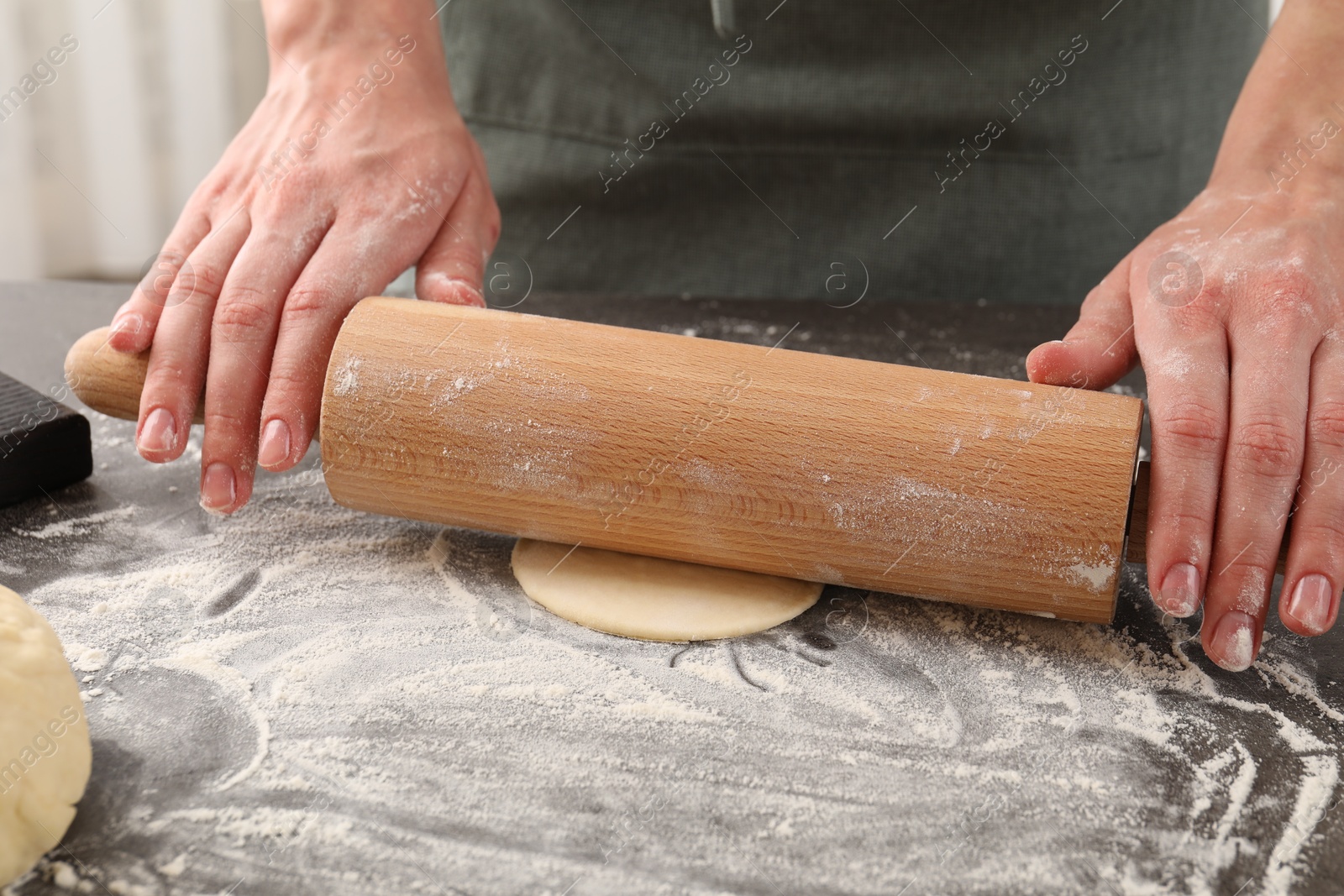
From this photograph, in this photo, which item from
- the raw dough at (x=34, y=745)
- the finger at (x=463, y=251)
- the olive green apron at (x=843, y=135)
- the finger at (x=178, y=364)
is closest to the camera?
the raw dough at (x=34, y=745)

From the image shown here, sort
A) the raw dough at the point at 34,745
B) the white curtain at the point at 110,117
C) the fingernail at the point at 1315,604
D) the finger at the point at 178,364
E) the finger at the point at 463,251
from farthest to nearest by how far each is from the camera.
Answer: the white curtain at the point at 110,117 → the finger at the point at 463,251 → the finger at the point at 178,364 → the fingernail at the point at 1315,604 → the raw dough at the point at 34,745

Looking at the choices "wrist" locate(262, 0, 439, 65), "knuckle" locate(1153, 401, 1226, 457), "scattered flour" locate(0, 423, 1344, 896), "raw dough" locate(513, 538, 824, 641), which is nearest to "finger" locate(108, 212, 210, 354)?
"scattered flour" locate(0, 423, 1344, 896)

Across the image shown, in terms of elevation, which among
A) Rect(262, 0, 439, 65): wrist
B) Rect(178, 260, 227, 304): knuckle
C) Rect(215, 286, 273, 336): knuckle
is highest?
Rect(262, 0, 439, 65): wrist

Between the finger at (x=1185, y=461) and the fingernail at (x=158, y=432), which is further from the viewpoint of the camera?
the fingernail at (x=158, y=432)

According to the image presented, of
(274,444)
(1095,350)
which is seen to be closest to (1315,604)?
(1095,350)

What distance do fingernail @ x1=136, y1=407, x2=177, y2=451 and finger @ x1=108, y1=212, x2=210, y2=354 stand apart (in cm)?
10

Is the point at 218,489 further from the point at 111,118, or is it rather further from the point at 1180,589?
the point at 111,118

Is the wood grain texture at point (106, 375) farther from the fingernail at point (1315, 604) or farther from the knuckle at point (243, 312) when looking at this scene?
the fingernail at point (1315, 604)

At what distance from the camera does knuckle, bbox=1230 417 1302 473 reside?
103 cm

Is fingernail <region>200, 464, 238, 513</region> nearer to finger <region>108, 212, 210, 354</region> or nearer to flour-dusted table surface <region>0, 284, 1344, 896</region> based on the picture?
flour-dusted table surface <region>0, 284, 1344, 896</region>

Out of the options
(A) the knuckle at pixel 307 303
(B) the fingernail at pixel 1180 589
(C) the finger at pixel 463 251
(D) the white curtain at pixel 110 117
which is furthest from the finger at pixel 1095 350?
(D) the white curtain at pixel 110 117

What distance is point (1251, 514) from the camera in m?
1.03

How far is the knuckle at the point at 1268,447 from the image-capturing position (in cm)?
103

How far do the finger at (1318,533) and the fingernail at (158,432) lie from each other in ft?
3.82
